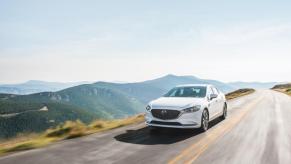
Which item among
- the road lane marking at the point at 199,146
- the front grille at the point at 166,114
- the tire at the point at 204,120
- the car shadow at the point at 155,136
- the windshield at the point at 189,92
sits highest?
the windshield at the point at 189,92

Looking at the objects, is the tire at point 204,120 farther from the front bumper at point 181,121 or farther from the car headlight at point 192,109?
the car headlight at point 192,109

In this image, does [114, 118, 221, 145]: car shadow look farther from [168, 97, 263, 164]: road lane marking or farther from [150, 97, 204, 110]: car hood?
[150, 97, 204, 110]: car hood

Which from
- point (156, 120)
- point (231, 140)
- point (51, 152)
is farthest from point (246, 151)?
point (51, 152)

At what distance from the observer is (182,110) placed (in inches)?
401

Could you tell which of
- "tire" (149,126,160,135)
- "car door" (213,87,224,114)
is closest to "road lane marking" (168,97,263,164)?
"car door" (213,87,224,114)

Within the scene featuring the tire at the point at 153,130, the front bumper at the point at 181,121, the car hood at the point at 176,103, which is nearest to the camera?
the front bumper at the point at 181,121

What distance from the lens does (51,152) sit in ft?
25.3

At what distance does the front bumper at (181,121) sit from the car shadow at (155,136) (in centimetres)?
36

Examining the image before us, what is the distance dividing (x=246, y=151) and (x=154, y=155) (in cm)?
247

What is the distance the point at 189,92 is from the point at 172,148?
424 centimetres

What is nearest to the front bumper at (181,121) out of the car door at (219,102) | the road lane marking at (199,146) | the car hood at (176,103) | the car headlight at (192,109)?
the car headlight at (192,109)

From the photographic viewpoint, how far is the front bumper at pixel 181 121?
400 inches

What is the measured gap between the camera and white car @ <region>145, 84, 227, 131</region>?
10.2 meters

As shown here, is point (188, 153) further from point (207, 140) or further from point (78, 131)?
point (78, 131)
